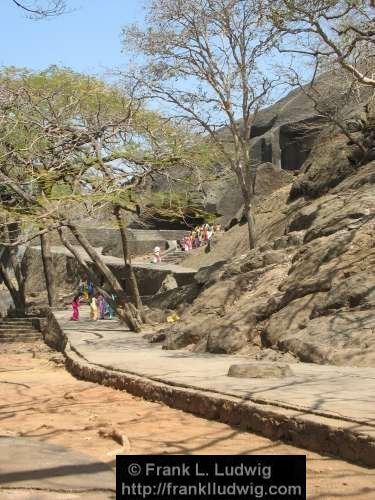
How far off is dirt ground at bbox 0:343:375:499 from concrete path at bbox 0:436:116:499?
3.15 ft

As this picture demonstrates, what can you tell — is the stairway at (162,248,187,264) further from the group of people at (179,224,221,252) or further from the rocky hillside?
the rocky hillside

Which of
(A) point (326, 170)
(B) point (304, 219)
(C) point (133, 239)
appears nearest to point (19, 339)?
(B) point (304, 219)

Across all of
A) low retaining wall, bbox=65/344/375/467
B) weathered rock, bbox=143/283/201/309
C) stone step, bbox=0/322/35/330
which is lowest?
low retaining wall, bbox=65/344/375/467

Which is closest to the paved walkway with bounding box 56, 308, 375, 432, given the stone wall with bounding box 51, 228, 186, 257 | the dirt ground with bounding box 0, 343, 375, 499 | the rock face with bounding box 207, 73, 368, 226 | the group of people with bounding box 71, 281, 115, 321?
the dirt ground with bounding box 0, 343, 375, 499

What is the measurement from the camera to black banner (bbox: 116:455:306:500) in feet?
13.1

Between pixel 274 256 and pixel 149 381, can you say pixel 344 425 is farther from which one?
pixel 274 256

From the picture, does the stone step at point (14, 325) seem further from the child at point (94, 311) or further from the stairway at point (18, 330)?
the child at point (94, 311)

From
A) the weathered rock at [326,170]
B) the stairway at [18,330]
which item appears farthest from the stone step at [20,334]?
the weathered rock at [326,170]

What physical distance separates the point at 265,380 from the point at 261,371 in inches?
15.8

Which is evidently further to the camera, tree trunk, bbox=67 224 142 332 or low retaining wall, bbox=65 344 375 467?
tree trunk, bbox=67 224 142 332

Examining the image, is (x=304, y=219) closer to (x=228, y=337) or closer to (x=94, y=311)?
(x=228, y=337)

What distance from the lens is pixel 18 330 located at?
84.6 ft

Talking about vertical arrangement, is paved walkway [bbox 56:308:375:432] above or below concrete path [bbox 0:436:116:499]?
below

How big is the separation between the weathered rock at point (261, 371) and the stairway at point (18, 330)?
16.4 m
